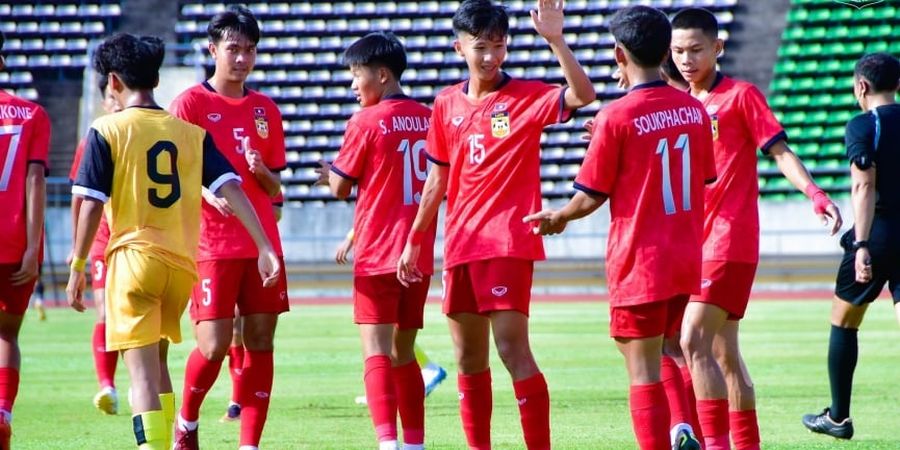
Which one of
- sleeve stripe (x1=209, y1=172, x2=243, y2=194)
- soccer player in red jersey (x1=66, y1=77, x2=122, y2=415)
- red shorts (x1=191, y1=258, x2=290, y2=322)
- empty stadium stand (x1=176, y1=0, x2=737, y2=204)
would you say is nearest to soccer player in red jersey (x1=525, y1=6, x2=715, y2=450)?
sleeve stripe (x1=209, y1=172, x2=243, y2=194)

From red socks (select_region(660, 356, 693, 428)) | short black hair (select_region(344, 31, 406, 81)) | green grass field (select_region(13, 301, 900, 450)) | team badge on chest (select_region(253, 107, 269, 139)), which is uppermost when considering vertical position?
short black hair (select_region(344, 31, 406, 81))

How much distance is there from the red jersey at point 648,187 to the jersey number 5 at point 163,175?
178 cm

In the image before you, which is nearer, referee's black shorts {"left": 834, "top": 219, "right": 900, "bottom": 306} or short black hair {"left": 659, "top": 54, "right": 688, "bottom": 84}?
short black hair {"left": 659, "top": 54, "right": 688, "bottom": 84}

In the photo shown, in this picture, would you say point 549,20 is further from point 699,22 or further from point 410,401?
point 410,401

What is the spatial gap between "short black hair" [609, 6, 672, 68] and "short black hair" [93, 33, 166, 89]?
2.00 m

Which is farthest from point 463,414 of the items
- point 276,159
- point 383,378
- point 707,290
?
point 276,159

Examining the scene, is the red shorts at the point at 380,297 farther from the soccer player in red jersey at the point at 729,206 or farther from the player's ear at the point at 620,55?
the player's ear at the point at 620,55

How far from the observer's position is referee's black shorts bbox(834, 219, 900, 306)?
7820 millimetres

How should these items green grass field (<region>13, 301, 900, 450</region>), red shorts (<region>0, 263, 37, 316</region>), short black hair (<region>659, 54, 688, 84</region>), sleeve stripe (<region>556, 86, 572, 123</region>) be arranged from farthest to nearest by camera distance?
green grass field (<region>13, 301, 900, 450</region>), red shorts (<region>0, 263, 37, 316</region>), short black hair (<region>659, 54, 688, 84</region>), sleeve stripe (<region>556, 86, 572, 123</region>)

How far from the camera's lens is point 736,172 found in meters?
6.38

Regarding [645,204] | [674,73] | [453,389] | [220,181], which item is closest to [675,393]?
[645,204]

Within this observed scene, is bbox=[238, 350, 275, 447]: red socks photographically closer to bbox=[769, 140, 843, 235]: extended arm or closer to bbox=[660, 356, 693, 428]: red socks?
bbox=[660, 356, 693, 428]: red socks

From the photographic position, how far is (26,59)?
2841 centimetres

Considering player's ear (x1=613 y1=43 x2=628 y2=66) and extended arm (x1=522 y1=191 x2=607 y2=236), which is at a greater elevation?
player's ear (x1=613 y1=43 x2=628 y2=66)
